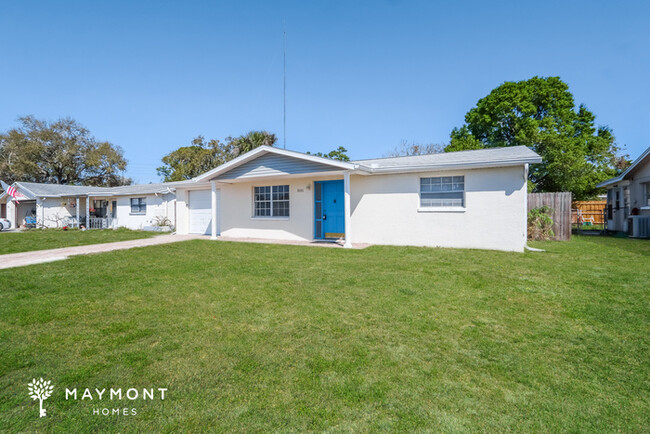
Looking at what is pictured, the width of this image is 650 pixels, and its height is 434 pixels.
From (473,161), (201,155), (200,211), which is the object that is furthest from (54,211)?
(473,161)

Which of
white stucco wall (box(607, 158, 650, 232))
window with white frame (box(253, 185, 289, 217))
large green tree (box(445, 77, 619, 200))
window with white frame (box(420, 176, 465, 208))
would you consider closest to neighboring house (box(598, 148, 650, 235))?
white stucco wall (box(607, 158, 650, 232))

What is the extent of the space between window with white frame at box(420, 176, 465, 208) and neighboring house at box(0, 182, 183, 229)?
16173 millimetres

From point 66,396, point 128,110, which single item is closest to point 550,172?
point 66,396

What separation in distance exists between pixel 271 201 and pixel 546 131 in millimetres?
20943

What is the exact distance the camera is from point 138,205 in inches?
860

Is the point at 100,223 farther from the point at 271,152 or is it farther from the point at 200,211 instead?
the point at 271,152

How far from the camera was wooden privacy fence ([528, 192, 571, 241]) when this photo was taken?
487 inches

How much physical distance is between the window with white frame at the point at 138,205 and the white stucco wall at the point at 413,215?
1170cm

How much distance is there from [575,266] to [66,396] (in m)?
9.06

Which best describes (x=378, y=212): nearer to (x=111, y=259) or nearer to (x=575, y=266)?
(x=575, y=266)

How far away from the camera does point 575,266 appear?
7.09 metres

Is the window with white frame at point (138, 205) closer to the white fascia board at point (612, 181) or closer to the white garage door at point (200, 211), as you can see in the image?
the white garage door at point (200, 211)

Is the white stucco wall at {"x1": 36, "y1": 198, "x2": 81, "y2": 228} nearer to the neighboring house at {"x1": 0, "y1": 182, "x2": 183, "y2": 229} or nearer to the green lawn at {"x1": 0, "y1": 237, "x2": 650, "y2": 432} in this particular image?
the neighboring house at {"x1": 0, "y1": 182, "x2": 183, "y2": 229}

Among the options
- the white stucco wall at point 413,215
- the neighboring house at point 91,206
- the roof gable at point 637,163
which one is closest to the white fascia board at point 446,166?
the white stucco wall at point 413,215
